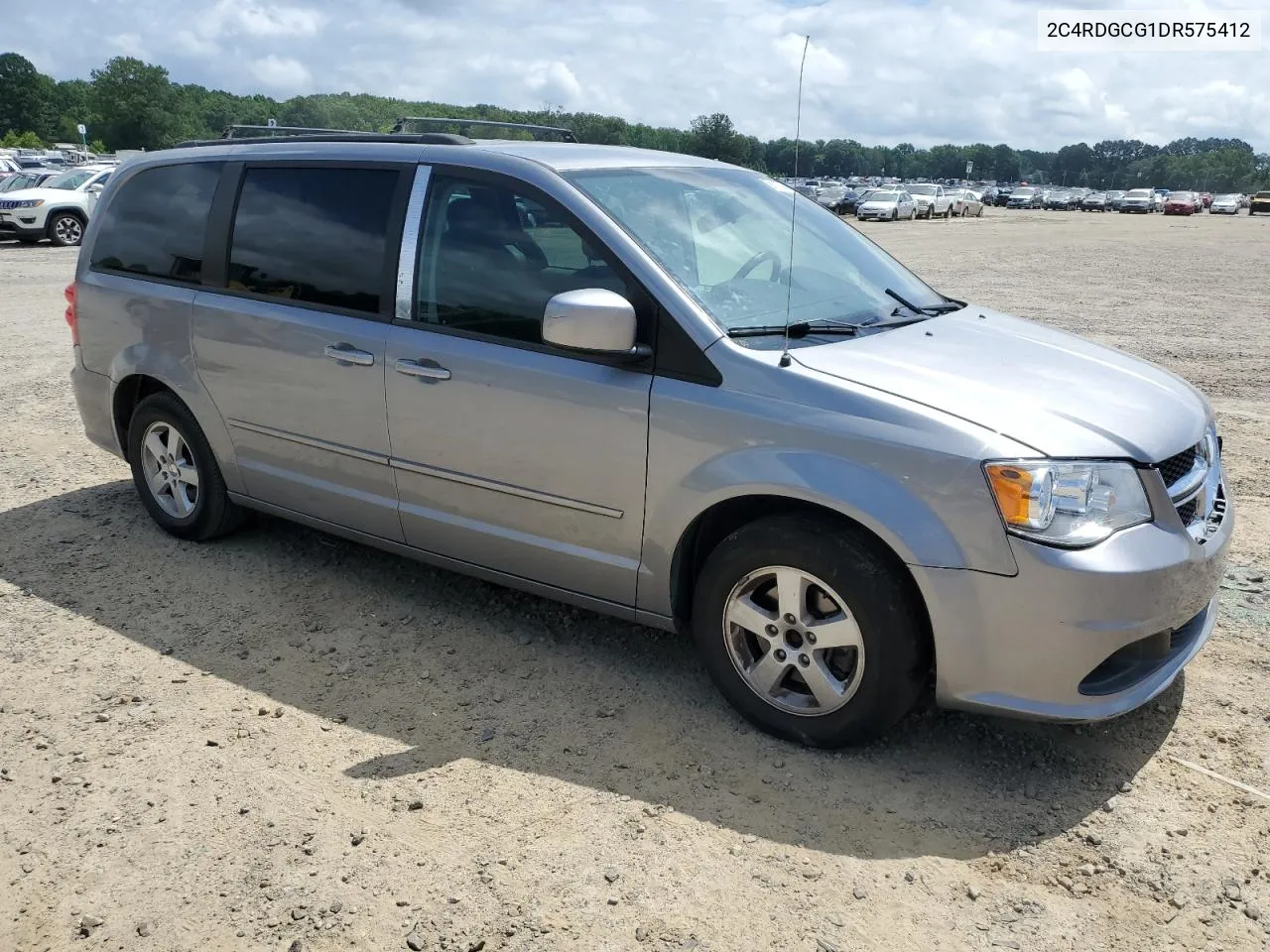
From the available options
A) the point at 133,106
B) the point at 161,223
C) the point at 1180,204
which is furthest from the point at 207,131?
the point at 161,223

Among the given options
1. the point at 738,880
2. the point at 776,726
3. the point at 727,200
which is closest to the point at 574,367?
the point at 727,200

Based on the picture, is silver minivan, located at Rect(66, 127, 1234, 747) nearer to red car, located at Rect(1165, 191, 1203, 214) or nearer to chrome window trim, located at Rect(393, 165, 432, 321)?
chrome window trim, located at Rect(393, 165, 432, 321)

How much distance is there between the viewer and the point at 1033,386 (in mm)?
3326

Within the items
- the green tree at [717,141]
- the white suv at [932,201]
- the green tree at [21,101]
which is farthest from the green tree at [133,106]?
the green tree at [717,141]

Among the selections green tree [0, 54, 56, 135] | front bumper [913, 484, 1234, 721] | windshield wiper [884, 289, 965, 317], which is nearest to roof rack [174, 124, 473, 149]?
windshield wiper [884, 289, 965, 317]

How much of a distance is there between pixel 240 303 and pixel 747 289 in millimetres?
2281

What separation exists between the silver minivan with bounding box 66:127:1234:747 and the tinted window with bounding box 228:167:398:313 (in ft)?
0.05

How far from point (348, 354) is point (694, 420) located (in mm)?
1561

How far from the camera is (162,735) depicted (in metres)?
3.56

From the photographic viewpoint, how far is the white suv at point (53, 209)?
22.7 meters

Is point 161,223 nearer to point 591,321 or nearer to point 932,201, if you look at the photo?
point 591,321

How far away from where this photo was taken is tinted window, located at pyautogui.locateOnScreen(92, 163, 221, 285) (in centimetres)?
486

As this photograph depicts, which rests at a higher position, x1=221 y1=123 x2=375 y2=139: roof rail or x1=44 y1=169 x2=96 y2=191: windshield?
x1=221 y1=123 x2=375 y2=139: roof rail

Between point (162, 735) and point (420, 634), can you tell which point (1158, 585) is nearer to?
point (420, 634)
